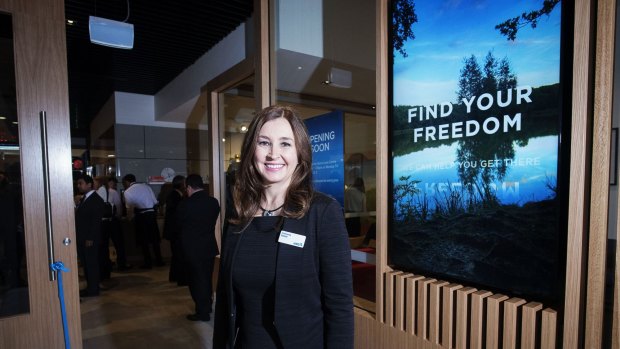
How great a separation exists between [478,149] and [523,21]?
24.4 inches

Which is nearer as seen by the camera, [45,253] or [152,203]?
[45,253]

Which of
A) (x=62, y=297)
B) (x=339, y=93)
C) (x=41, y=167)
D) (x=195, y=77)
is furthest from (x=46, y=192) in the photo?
(x=195, y=77)

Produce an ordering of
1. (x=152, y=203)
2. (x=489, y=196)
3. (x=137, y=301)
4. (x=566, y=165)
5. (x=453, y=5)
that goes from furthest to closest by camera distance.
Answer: (x=152, y=203) → (x=137, y=301) → (x=453, y=5) → (x=489, y=196) → (x=566, y=165)

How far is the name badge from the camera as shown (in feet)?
3.63

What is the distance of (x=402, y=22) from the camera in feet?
6.89

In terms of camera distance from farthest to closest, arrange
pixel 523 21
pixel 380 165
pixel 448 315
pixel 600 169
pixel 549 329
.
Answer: pixel 380 165
pixel 448 315
pixel 523 21
pixel 549 329
pixel 600 169

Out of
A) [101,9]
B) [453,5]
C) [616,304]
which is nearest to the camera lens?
[616,304]

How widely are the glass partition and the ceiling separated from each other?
1.02 m

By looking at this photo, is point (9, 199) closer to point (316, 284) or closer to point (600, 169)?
point (316, 284)

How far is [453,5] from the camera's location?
1.83m

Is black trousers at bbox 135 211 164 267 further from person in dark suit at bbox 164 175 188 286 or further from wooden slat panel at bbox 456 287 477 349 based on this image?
wooden slat panel at bbox 456 287 477 349

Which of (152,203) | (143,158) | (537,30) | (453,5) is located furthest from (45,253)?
(143,158)

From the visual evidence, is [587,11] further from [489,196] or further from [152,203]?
[152,203]

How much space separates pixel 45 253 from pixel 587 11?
10.4 ft
